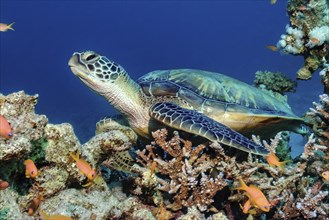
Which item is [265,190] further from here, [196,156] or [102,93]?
[102,93]

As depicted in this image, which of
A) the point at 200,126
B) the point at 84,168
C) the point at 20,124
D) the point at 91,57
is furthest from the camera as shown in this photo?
Result: the point at 91,57

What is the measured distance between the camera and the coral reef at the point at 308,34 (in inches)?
210

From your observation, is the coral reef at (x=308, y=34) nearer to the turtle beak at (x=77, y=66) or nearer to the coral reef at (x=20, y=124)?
the turtle beak at (x=77, y=66)

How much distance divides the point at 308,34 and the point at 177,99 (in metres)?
2.45

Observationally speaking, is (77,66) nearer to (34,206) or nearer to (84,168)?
(84,168)

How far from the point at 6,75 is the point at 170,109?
80.1 metres

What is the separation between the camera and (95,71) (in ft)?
15.9

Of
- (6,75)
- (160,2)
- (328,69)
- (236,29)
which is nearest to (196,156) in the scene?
(328,69)

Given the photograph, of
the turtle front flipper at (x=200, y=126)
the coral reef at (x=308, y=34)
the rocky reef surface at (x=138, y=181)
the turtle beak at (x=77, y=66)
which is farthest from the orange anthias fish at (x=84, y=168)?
the coral reef at (x=308, y=34)

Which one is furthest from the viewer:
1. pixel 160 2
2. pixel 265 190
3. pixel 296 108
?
pixel 160 2

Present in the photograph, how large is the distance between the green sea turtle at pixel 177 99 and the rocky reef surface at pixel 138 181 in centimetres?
88

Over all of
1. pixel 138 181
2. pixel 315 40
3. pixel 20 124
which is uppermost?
pixel 315 40

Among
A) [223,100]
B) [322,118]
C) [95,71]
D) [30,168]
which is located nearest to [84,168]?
[30,168]

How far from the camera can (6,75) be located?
7581 cm
